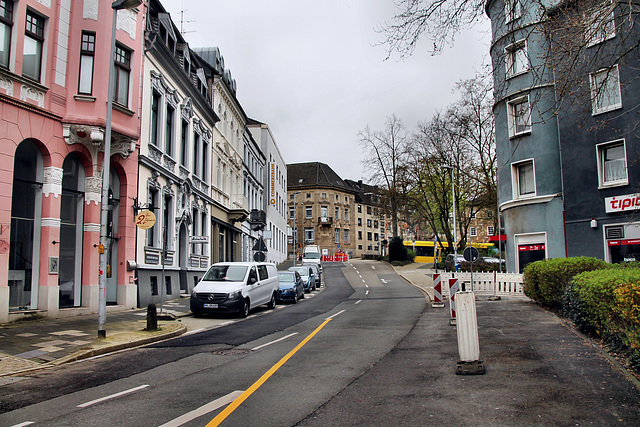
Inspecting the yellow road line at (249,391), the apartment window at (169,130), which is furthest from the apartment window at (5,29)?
the yellow road line at (249,391)

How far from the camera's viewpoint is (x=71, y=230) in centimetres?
1683

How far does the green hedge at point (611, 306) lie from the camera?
6.92m

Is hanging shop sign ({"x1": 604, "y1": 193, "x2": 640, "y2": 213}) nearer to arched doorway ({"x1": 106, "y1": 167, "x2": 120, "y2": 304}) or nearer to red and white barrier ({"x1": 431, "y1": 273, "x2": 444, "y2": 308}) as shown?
red and white barrier ({"x1": 431, "y1": 273, "x2": 444, "y2": 308})

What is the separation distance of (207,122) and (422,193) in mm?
23910

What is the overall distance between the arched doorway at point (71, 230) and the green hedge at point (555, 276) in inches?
571

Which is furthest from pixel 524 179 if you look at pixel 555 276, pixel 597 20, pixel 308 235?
pixel 308 235

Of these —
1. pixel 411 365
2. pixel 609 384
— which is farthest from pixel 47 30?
pixel 609 384

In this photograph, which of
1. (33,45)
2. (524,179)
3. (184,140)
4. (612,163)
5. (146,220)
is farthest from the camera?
(524,179)

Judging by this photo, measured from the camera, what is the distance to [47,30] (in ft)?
51.1

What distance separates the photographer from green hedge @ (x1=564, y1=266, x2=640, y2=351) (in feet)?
22.7

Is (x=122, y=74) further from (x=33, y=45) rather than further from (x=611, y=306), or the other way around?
(x=611, y=306)

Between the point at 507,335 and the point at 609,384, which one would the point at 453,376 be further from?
the point at 507,335

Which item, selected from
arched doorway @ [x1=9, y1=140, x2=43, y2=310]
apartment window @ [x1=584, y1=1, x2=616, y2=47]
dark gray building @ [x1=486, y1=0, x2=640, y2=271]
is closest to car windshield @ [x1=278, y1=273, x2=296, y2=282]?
dark gray building @ [x1=486, y1=0, x2=640, y2=271]

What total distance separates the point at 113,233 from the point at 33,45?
22.1 ft
